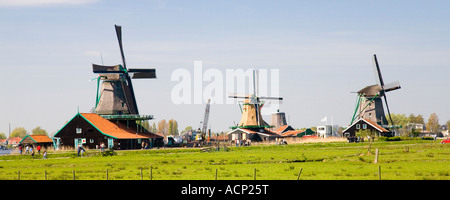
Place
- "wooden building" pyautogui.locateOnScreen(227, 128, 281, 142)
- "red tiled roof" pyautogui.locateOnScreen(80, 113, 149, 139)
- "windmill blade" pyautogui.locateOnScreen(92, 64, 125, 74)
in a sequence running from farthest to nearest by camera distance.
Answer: "wooden building" pyautogui.locateOnScreen(227, 128, 281, 142)
"windmill blade" pyautogui.locateOnScreen(92, 64, 125, 74)
"red tiled roof" pyautogui.locateOnScreen(80, 113, 149, 139)

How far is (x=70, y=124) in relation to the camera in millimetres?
89500

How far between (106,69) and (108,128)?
1032cm

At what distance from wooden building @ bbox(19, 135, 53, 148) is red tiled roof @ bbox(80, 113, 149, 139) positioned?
10.4m

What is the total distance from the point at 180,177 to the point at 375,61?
9074cm

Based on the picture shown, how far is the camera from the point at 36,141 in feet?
312

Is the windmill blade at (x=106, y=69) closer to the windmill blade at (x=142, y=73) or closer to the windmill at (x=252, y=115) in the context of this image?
the windmill blade at (x=142, y=73)

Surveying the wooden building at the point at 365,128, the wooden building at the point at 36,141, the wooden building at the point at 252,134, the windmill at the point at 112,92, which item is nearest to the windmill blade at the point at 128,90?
the windmill at the point at 112,92

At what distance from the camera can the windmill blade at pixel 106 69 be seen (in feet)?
309

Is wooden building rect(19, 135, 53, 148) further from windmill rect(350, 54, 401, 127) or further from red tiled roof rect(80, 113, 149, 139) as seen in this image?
windmill rect(350, 54, 401, 127)

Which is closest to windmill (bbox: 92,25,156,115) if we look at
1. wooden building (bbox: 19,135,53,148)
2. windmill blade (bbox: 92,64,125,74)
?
windmill blade (bbox: 92,64,125,74)

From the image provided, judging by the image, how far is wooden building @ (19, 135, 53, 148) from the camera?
3740 inches

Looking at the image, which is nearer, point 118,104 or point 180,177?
point 180,177

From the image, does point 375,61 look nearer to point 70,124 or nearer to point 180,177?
point 70,124
